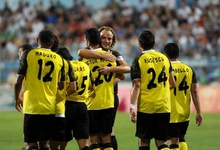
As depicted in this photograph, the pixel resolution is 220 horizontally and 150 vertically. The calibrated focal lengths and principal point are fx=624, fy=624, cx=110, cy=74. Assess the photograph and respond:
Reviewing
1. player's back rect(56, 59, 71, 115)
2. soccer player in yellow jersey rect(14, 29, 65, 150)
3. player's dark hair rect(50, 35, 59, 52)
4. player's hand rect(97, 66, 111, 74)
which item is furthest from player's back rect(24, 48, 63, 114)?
player's hand rect(97, 66, 111, 74)

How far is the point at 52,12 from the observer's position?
31.7 meters

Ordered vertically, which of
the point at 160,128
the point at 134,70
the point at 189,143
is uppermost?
the point at 134,70

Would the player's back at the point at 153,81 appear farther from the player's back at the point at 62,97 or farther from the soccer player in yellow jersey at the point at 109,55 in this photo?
the player's back at the point at 62,97

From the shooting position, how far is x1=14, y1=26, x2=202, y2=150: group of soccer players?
9.57m

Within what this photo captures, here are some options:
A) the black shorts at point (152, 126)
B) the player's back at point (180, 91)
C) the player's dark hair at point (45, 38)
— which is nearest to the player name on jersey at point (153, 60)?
the black shorts at point (152, 126)

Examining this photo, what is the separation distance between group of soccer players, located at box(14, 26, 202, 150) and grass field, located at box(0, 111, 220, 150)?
10.6 feet

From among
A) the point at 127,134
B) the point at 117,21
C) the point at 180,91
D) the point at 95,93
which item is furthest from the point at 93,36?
the point at 117,21

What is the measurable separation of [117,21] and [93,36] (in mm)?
20367

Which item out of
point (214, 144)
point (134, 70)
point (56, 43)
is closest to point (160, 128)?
point (134, 70)

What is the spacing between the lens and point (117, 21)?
102 feet

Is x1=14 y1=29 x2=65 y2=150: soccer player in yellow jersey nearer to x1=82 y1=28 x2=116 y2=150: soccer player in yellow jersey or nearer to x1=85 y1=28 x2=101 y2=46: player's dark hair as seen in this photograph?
x1=85 y1=28 x2=101 y2=46: player's dark hair

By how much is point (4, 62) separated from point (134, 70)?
17490mm

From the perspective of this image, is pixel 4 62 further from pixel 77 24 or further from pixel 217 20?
pixel 217 20

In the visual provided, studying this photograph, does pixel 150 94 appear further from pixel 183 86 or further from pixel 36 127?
pixel 36 127
